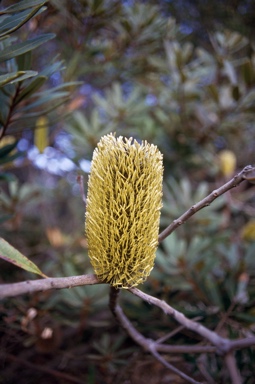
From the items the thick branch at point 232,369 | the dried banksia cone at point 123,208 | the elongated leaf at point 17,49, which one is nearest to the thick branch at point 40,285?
the dried banksia cone at point 123,208

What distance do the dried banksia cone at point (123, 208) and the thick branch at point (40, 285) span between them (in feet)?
0.08

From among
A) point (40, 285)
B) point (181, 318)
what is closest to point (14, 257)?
point (40, 285)

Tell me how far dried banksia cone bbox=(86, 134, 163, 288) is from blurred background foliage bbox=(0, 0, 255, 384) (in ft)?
0.84

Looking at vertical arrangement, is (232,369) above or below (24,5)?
below

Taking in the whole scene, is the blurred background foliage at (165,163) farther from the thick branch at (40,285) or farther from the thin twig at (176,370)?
the thick branch at (40,285)

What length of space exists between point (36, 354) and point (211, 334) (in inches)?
36.3

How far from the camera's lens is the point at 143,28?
4.58ft

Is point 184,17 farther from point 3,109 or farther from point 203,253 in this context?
point 3,109

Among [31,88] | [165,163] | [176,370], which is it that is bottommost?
[176,370]

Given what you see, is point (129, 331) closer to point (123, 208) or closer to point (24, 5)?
point (123, 208)

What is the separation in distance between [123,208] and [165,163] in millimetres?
1133

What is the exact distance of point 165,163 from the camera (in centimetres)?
157

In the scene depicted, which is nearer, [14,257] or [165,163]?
[14,257]

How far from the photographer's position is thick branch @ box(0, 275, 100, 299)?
0.39 metres
